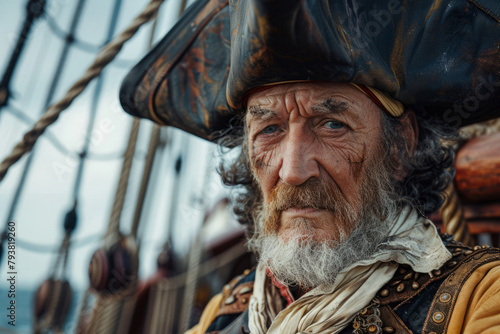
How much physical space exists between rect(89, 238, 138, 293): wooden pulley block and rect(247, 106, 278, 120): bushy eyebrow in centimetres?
162

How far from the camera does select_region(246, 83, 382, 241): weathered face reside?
3.99 ft

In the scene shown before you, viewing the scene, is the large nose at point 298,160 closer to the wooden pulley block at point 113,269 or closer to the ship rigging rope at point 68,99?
the ship rigging rope at point 68,99

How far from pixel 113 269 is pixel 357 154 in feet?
5.94

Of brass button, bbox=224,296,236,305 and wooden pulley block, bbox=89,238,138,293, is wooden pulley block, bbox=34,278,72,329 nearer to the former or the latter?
wooden pulley block, bbox=89,238,138,293

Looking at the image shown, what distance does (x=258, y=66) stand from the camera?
3.78 feet

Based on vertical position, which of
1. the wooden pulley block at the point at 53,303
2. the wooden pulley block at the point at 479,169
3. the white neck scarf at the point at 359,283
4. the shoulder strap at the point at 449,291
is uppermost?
the white neck scarf at the point at 359,283

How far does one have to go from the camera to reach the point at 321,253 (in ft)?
3.99

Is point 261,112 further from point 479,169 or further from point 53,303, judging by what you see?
point 53,303

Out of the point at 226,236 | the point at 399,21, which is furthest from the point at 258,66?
the point at 226,236

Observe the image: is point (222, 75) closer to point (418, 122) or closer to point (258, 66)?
point (258, 66)

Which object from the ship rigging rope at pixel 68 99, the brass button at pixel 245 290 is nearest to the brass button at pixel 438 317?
the brass button at pixel 245 290

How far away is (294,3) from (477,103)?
680 mm

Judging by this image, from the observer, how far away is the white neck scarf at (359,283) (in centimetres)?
112

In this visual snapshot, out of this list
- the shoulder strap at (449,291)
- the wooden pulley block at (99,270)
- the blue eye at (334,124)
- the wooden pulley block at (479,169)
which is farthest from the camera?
the wooden pulley block at (99,270)
